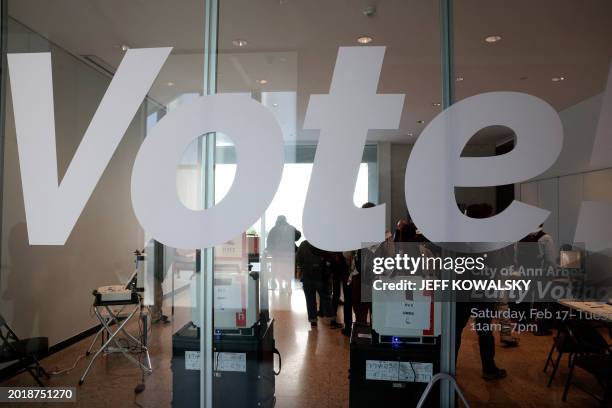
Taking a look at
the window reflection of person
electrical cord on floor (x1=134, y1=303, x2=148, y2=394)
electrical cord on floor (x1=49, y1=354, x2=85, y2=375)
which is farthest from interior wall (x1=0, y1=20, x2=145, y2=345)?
the window reflection of person

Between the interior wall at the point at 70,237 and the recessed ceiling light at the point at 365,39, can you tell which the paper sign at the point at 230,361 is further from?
the recessed ceiling light at the point at 365,39

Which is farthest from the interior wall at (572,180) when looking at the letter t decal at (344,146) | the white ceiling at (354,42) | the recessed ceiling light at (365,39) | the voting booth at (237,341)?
the voting booth at (237,341)

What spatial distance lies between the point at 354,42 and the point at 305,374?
2.33m

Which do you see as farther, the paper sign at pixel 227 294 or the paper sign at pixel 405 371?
the paper sign at pixel 227 294

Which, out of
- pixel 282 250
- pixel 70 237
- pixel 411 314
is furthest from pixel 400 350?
pixel 70 237

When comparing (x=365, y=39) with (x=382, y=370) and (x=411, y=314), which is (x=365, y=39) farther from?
(x=382, y=370)

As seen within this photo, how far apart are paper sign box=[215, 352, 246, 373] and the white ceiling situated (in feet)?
5.23

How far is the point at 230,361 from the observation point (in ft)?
9.29

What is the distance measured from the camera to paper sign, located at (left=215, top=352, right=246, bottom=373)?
2828 mm

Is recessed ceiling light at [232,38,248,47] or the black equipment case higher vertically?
recessed ceiling light at [232,38,248,47]

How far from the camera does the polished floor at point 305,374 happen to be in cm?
262

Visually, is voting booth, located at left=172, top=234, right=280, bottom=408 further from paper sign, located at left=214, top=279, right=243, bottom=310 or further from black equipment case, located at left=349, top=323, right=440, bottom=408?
black equipment case, located at left=349, top=323, right=440, bottom=408

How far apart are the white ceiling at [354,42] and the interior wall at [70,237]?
9.3 inches

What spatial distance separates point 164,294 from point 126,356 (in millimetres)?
517
